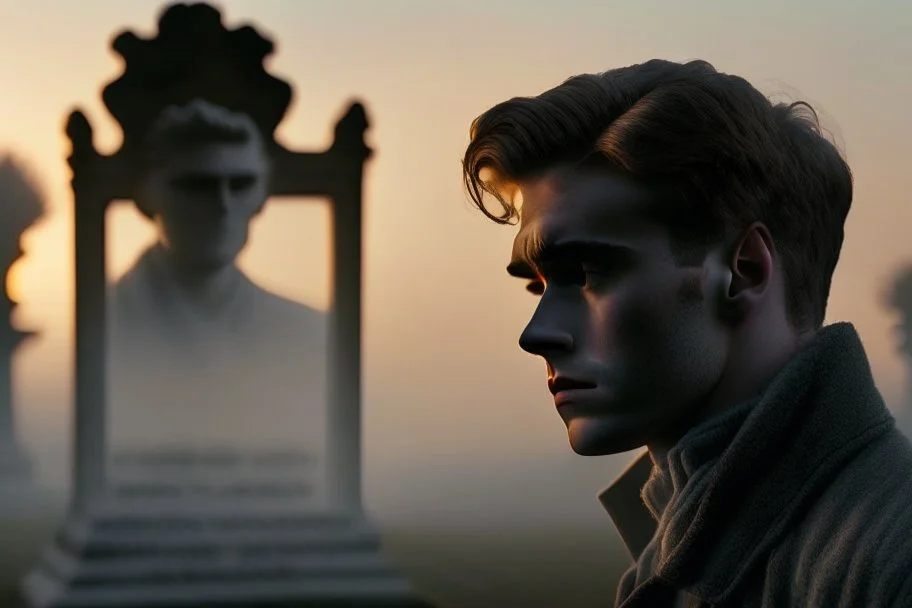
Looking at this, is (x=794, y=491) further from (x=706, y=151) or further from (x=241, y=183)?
(x=241, y=183)

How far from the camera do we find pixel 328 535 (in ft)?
16.6

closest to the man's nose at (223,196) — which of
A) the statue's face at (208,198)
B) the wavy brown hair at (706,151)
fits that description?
the statue's face at (208,198)

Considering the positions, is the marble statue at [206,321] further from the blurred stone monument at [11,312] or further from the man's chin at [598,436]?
the man's chin at [598,436]

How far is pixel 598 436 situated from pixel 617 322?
72 millimetres

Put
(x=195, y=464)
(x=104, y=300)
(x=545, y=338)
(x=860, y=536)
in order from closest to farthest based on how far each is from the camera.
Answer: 1. (x=860, y=536)
2. (x=545, y=338)
3. (x=104, y=300)
4. (x=195, y=464)

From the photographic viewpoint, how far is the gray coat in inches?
32.5

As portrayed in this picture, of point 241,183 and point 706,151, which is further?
point 241,183

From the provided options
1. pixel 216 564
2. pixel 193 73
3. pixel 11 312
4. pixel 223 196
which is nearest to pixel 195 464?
pixel 216 564

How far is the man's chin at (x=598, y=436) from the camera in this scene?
36.1 inches

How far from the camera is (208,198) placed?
518cm

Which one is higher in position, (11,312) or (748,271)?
(11,312)

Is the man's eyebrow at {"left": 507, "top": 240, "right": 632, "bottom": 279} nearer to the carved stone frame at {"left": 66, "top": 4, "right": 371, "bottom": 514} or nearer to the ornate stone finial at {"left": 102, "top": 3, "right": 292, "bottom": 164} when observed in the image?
the carved stone frame at {"left": 66, "top": 4, "right": 371, "bottom": 514}

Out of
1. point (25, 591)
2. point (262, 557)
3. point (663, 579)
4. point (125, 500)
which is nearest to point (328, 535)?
point (262, 557)

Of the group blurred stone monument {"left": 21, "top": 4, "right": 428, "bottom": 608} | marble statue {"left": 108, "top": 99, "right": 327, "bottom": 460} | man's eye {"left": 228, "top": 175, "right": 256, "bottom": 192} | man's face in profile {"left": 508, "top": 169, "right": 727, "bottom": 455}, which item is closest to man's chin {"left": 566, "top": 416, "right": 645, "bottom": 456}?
man's face in profile {"left": 508, "top": 169, "right": 727, "bottom": 455}
